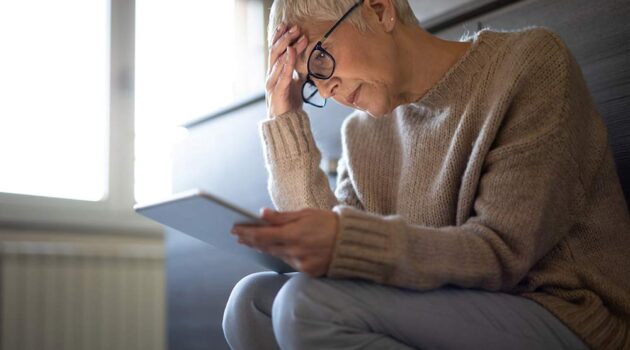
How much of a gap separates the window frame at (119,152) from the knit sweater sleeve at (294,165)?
1.31 meters

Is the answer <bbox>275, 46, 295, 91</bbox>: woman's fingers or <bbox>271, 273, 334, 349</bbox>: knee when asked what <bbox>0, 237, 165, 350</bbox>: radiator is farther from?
<bbox>271, 273, 334, 349</bbox>: knee

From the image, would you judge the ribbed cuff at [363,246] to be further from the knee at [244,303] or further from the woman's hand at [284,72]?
the woman's hand at [284,72]

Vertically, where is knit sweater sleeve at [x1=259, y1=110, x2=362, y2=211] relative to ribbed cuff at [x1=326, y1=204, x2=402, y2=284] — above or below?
above

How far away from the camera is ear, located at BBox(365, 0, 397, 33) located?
38.8 inches

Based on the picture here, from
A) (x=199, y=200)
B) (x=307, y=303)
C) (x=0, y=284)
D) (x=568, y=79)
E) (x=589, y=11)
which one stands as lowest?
(x=0, y=284)

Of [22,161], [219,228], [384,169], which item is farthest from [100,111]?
[219,228]

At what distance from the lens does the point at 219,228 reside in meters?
0.75

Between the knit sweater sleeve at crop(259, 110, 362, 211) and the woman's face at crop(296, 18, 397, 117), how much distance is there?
97 mm

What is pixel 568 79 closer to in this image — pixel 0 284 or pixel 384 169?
pixel 384 169

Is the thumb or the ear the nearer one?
the thumb

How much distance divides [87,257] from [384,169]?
1320 millimetres

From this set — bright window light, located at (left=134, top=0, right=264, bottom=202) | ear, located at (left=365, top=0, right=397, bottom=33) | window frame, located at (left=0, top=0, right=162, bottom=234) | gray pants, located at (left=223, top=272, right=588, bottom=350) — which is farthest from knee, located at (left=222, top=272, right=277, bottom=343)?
bright window light, located at (left=134, top=0, right=264, bottom=202)

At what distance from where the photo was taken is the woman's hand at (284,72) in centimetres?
101

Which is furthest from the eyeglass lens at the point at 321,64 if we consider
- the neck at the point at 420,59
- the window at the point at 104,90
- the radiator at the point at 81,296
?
the radiator at the point at 81,296
